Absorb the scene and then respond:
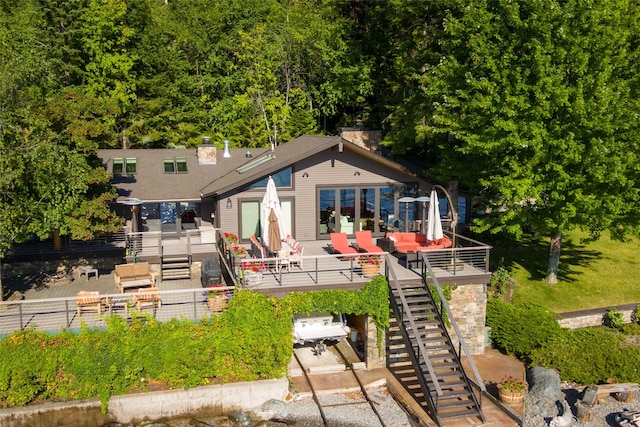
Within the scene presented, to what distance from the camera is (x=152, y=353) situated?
1552 centimetres

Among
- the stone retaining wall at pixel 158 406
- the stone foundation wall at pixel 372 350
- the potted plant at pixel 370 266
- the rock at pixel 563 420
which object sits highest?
the potted plant at pixel 370 266

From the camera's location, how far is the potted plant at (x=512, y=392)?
15883 mm

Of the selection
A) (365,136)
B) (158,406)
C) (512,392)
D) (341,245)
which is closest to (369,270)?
(341,245)

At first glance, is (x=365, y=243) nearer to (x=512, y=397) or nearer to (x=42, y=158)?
(x=512, y=397)

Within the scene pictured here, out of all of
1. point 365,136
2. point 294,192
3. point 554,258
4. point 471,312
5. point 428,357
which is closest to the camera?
point 428,357

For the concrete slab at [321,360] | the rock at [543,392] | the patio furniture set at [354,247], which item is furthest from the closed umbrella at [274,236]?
the rock at [543,392]

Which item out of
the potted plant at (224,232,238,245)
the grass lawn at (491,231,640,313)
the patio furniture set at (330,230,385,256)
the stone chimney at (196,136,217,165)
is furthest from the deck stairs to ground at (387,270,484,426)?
the stone chimney at (196,136,217,165)

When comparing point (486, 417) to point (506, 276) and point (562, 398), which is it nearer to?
point (562, 398)

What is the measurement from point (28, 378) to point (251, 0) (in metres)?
43.1

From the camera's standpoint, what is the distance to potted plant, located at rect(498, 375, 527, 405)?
15.9 meters

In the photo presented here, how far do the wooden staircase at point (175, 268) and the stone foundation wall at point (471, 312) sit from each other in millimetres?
10075

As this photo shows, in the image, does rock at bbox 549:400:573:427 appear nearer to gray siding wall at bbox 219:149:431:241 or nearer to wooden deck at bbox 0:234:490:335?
wooden deck at bbox 0:234:490:335

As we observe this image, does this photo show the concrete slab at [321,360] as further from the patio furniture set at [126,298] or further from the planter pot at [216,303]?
the patio furniture set at [126,298]

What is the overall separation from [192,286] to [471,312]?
10.0 metres
